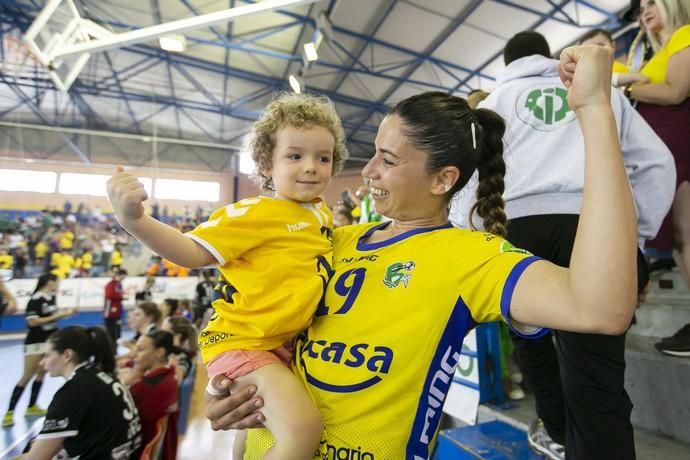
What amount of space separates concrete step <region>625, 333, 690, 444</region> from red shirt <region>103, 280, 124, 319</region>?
7.74m

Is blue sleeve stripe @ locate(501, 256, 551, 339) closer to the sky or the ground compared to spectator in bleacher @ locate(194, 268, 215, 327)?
closer to the sky

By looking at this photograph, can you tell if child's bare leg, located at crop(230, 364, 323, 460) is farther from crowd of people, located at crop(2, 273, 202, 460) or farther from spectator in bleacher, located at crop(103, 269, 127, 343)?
spectator in bleacher, located at crop(103, 269, 127, 343)

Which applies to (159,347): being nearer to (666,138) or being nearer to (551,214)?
(551,214)

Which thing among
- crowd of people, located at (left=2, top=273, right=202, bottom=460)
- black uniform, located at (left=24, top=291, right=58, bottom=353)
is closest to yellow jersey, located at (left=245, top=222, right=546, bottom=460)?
crowd of people, located at (left=2, top=273, right=202, bottom=460)

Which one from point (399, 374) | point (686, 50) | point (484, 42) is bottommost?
point (399, 374)

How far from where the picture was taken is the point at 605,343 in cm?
105

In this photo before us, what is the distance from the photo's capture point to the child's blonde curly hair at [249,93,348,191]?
1.25 m

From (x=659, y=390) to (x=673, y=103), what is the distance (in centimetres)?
111

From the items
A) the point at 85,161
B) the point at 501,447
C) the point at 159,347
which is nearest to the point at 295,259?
the point at 501,447

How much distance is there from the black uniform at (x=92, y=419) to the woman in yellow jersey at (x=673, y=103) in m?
2.69

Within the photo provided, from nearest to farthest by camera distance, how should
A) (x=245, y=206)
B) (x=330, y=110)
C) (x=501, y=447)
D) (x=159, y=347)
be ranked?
(x=245, y=206) → (x=330, y=110) → (x=501, y=447) → (x=159, y=347)

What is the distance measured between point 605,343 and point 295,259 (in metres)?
0.83

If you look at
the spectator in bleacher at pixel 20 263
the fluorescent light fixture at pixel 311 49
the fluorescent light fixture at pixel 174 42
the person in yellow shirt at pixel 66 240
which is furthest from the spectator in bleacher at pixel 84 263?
the fluorescent light fixture at pixel 311 49

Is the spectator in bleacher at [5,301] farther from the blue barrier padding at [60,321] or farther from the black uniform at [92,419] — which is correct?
the blue barrier padding at [60,321]
